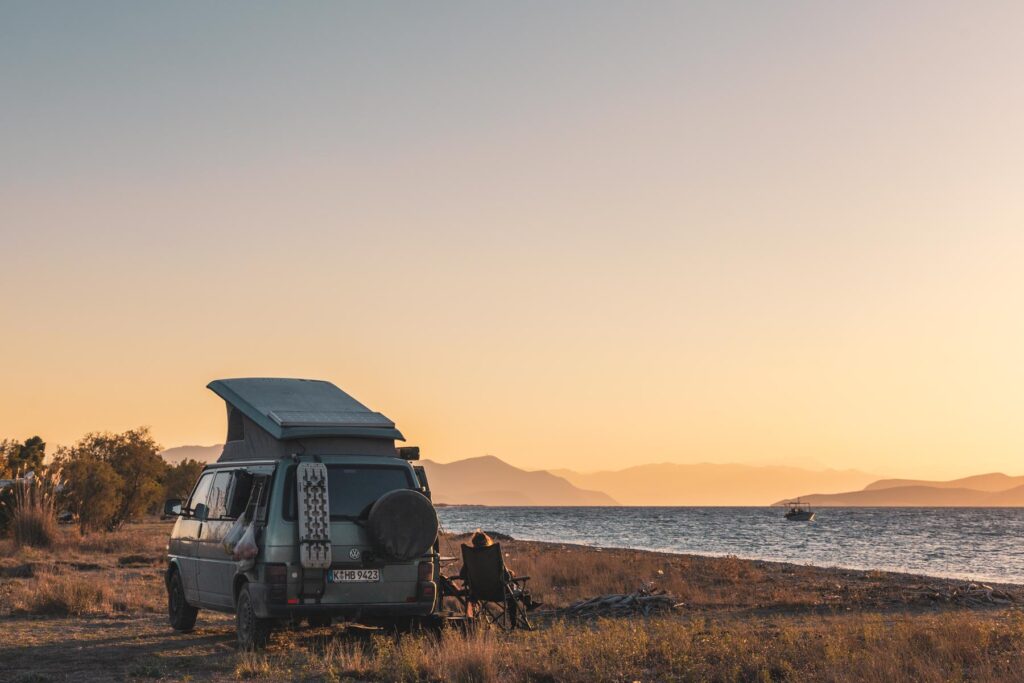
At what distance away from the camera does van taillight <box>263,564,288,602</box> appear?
36.7ft

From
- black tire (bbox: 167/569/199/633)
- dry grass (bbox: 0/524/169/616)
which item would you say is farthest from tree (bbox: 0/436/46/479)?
black tire (bbox: 167/569/199/633)

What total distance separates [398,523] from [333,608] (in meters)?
1.17

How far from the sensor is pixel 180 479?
77812mm

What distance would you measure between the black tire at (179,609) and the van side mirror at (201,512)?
124cm

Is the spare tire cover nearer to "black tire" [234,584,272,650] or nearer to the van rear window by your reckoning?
the van rear window

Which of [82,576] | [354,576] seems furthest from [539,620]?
[82,576]

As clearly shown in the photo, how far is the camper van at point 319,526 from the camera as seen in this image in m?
11.3

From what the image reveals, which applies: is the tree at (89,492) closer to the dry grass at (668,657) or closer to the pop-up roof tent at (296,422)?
the pop-up roof tent at (296,422)

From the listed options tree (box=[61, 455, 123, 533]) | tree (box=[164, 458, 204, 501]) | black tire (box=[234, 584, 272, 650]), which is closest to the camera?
black tire (box=[234, 584, 272, 650])

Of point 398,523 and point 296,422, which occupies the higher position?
point 296,422

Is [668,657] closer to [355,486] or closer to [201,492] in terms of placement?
[355,486]

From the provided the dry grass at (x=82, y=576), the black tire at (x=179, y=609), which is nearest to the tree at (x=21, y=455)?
the dry grass at (x=82, y=576)

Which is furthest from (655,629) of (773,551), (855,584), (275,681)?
(773,551)

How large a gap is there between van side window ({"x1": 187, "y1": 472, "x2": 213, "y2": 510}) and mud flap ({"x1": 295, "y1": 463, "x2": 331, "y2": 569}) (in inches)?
115
